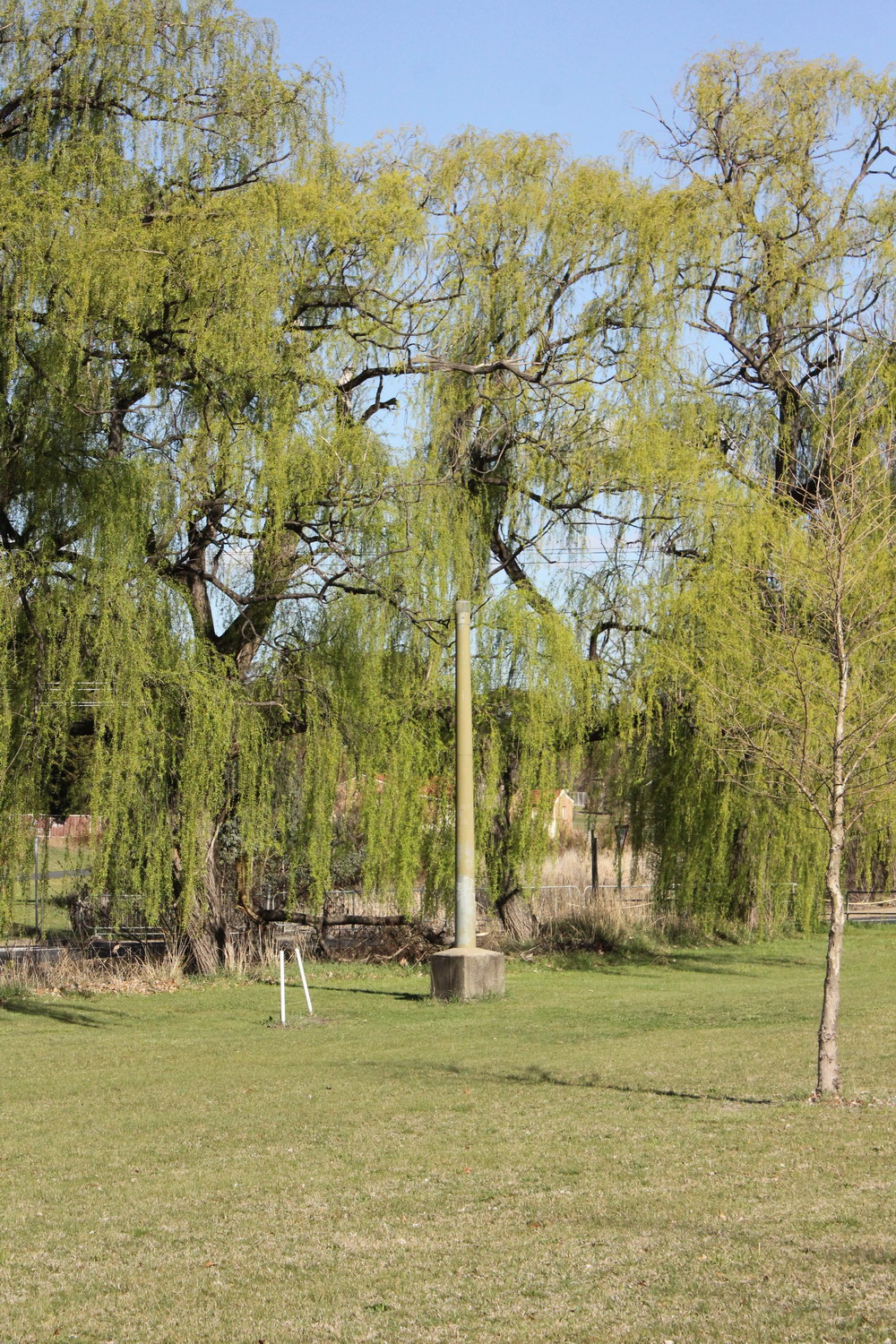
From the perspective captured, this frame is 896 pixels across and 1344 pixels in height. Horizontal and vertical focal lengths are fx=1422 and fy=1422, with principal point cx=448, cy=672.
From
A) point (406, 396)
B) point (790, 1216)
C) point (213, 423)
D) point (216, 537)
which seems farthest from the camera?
point (406, 396)

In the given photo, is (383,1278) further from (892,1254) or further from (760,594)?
(760,594)

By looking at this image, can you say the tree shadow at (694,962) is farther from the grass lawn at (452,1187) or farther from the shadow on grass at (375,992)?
the grass lawn at (452,1187)

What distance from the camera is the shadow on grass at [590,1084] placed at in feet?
34.1

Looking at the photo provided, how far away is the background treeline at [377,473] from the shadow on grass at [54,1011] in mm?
1641

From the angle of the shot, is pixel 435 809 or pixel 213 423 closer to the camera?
pixel 213 423

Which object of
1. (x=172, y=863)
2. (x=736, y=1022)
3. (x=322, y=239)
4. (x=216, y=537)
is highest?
(x=322, y=239)

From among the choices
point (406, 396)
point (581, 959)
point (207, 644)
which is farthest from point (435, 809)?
point (406, 396)

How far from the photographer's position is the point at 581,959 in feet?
79.7

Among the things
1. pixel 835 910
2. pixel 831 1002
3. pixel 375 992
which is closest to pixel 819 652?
pixel 835 910

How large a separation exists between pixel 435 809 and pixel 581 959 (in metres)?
3.68

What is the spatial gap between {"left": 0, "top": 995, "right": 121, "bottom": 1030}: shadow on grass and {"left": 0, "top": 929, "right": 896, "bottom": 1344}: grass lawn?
6.93ft

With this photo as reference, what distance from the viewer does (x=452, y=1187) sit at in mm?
7859

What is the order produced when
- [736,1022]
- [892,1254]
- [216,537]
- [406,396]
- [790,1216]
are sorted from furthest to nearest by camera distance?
1. [406,396]
2. [216,537]
3. [736,1022]
4. [790,1216]
5. [892,1254]

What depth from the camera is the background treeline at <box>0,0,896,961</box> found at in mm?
18500
